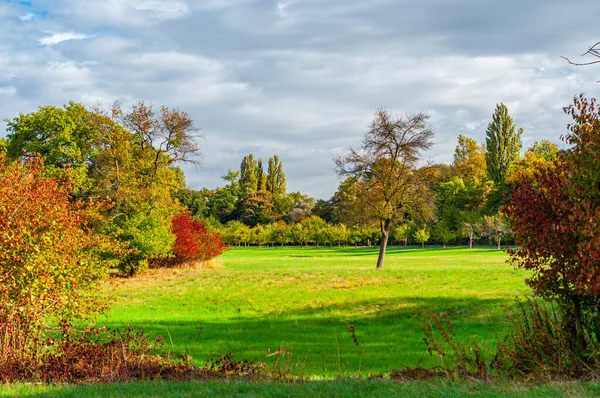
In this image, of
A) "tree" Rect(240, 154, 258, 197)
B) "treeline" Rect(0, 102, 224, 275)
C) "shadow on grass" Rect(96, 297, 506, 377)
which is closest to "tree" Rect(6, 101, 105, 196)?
"treeline" Rect(0, 102, 224, 275)

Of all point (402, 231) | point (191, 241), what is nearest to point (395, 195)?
point (191, 241)

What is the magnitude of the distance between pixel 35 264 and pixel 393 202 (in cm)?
2902

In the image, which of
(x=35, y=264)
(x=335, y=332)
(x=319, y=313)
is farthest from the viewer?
(x=319, y=313)

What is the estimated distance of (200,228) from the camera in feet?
141

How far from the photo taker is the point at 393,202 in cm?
3669

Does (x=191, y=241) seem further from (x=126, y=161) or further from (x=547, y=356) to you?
(x=547, y=356)

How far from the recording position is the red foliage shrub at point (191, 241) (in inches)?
1551

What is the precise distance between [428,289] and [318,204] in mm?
88983

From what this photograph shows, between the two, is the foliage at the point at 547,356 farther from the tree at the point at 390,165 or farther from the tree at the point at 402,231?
the tree at the point at 402,231

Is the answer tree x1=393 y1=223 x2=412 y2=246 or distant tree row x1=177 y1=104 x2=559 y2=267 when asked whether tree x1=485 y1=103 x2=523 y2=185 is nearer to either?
distant tree row x1=177 y1=104 x2=559 y2=267

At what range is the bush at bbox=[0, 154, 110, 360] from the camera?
9.66 m

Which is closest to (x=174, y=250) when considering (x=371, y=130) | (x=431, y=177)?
(x=371, y=130)

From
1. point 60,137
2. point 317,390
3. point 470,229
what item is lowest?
point 317,390

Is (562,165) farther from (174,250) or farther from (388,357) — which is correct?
(174,250)
